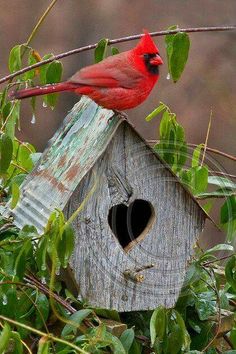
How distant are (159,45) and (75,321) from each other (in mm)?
3367

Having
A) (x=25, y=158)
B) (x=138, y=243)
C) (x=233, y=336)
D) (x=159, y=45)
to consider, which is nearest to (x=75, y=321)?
(x=138, y=243)

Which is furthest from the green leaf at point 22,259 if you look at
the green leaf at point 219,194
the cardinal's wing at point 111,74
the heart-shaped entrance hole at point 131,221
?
the green leaf at point 219,194

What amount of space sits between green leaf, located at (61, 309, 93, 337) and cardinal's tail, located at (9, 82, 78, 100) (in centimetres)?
49

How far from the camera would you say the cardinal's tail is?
8.98 feet

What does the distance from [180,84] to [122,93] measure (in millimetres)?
3259

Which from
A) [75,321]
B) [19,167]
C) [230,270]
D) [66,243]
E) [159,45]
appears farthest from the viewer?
[159,45]

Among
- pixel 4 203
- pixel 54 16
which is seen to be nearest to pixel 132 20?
pixel 54 16

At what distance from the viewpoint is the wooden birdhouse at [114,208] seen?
8.82ft

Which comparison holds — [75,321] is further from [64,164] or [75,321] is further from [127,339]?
[64,164]

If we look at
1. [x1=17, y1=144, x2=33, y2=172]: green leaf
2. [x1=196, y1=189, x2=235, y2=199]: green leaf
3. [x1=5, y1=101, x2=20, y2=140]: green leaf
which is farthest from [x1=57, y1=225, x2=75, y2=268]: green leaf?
[x1=17, y1=144, x2=33, y2=172]: green leaf

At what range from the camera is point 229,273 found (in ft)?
9.04

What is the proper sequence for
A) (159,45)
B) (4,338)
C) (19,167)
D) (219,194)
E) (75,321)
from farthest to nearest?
→ (159,45) → (19,167) → (219,194) → (75,321) → (4,338)

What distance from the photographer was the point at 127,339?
2.59 meters

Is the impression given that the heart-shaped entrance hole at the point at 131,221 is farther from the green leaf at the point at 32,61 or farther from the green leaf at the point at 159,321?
the green leaf at the point at 32,61
